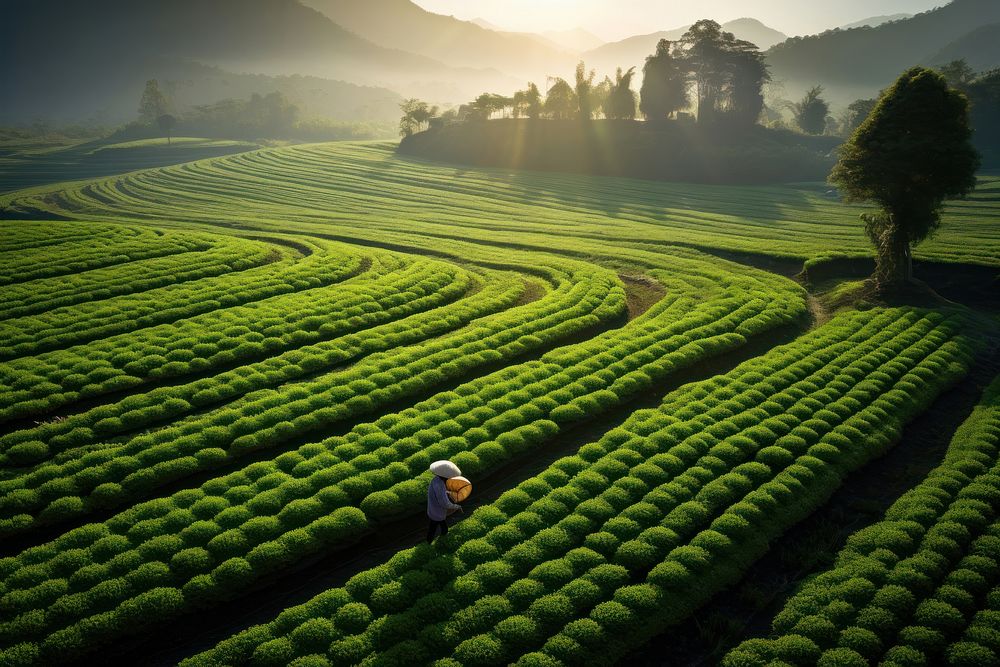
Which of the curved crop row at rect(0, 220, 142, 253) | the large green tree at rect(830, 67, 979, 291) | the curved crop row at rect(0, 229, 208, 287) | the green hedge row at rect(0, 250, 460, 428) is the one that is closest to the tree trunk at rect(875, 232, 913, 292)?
the large green tree at rect(830, 67, 979, 291)

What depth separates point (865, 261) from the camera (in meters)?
48.6

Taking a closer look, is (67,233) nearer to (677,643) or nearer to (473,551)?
(473,551)

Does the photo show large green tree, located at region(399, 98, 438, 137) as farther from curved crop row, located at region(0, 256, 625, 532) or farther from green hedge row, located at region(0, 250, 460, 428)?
curved crop row, located at region(0, 256, 625, 532)

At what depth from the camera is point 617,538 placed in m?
18.1

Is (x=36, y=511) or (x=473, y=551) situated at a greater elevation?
(x=473, y=551)

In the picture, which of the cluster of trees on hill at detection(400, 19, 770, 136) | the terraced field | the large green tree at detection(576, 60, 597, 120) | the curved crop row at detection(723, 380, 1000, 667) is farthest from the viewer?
the large green tree at detection(576, 60, 597, 120)

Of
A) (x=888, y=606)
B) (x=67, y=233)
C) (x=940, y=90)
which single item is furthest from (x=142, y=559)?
(x=67, y=233)

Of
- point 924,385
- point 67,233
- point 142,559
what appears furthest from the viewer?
point 67,233

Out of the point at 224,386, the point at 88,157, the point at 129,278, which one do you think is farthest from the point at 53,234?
the point at 88,157

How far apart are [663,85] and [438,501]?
14116 centimetres

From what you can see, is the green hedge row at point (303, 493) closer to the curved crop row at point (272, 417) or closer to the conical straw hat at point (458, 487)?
the curved crop row at point (272, 417)

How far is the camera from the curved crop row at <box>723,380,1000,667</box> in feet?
46.8

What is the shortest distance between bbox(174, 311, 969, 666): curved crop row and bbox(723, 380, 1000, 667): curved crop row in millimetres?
2120

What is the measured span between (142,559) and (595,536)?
45.3 ft
